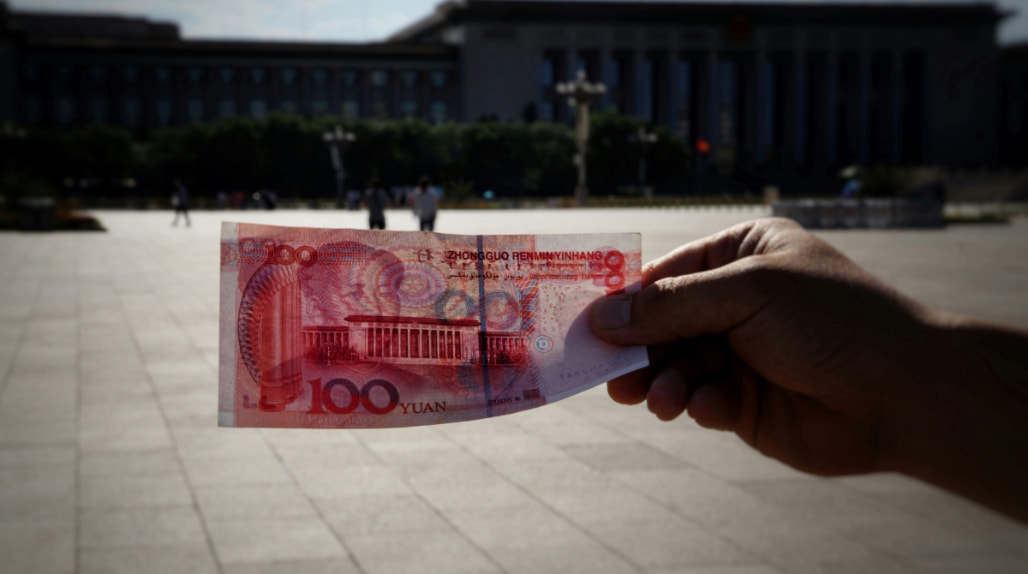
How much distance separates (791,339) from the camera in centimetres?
158

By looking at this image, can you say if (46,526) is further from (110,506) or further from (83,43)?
(83,43)

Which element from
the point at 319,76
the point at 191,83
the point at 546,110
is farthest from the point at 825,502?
Answer: the point at 191,83

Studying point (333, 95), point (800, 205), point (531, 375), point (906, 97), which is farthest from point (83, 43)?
point (531, 375)

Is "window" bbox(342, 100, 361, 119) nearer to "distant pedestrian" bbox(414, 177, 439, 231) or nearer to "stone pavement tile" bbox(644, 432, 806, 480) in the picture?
"distant pedestrian" bbox(414, 177, 439, 231)

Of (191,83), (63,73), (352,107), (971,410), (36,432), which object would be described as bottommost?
(36,432)

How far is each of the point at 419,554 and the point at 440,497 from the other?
0.84 meters

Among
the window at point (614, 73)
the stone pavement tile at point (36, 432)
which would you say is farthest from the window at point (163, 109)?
the stone pavement tile at point (36, 432)

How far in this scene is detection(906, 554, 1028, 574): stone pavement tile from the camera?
14.5 ft

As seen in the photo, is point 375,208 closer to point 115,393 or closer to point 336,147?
point 115,393

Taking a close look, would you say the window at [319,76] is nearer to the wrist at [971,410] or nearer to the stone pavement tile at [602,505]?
the stone pavement tile at [602,505]

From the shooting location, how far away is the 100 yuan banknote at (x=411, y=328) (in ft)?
4.91

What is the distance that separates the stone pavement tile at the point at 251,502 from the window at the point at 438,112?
259 feet

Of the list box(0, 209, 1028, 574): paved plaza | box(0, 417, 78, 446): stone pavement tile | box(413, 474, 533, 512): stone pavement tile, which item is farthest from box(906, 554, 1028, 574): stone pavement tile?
box(0, 417, 78, 446): stone pavement tile

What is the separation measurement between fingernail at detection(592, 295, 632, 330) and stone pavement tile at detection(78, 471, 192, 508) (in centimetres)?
476
